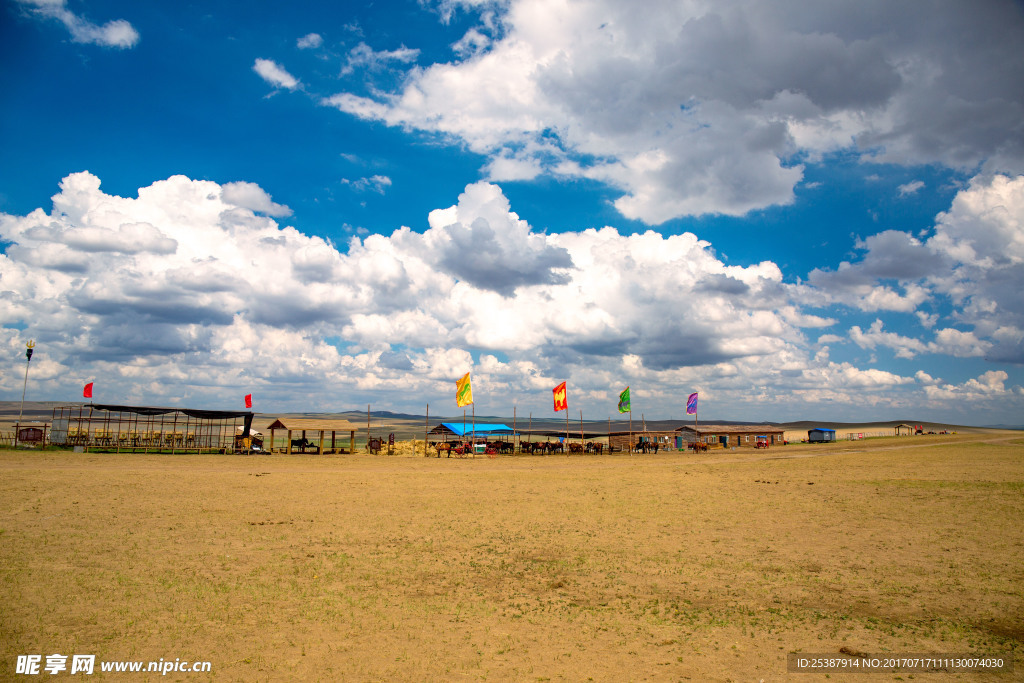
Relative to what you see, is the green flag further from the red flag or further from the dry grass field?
the dry grass field

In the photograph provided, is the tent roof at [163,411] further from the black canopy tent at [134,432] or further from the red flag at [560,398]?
the red flag at [560,398]

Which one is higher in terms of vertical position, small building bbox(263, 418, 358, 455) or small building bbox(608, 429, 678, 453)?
small building bbox(263, 418, 358, 455)

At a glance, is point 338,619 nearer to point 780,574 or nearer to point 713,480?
point 780,574

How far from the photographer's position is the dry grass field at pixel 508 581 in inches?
325

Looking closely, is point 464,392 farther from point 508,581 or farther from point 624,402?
point 508,581

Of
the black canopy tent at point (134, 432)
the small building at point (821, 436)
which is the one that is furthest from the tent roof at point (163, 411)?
the small building at point (821, 436)

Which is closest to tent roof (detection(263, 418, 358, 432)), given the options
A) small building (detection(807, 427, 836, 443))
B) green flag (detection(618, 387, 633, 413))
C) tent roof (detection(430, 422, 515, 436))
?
tent roof (detection(430, 422, 515, 436))

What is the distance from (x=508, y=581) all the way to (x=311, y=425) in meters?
47.1

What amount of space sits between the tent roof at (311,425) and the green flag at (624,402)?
28131 mm

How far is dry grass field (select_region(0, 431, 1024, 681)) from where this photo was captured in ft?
27.1

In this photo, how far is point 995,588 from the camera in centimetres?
1080

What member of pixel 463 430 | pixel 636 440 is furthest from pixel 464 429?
pixel 636 440

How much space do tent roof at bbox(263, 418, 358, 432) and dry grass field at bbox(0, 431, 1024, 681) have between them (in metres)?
29.4

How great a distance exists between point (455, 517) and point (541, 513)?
3.12m
